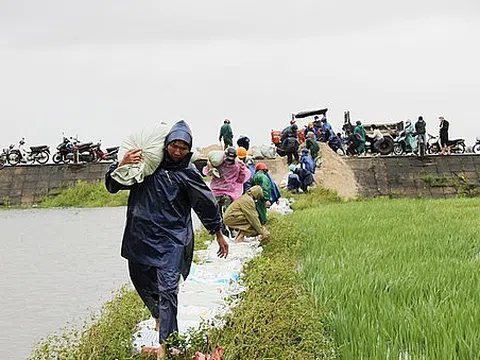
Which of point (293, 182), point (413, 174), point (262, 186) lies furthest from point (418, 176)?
point (262, 186)

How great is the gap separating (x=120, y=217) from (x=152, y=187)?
455 inches

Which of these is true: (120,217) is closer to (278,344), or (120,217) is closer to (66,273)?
(66,273)

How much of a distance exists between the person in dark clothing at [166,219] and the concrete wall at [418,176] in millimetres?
16283

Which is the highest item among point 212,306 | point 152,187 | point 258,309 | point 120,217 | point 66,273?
point 152,187

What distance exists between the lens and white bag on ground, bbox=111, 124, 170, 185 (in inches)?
131

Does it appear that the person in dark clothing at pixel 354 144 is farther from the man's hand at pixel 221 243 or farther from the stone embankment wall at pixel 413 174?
the man's hand at pixel 221 243

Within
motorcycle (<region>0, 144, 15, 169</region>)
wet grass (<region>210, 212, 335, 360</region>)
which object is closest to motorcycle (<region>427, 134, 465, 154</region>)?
motorcycle (<region>0, 144, 15, 169</region>)

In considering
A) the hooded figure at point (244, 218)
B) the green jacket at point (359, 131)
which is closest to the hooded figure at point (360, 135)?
the green jacket at point (359, 131)

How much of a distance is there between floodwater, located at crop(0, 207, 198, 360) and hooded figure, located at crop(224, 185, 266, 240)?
122 centimetres

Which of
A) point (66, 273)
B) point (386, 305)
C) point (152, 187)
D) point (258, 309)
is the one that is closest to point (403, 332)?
point (386, 305)

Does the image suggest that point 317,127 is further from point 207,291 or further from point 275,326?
point 275,326

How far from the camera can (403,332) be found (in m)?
3.17

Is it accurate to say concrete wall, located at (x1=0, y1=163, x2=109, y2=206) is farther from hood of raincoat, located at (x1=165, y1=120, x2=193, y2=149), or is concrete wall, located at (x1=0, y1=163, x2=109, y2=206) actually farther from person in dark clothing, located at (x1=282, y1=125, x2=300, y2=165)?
hood of raincoat, located at (x1=165, y1=120, x2=193, y2=149)

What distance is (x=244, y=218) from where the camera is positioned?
743cm
